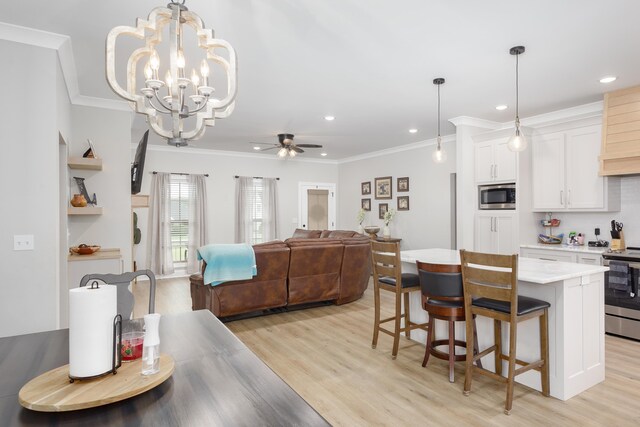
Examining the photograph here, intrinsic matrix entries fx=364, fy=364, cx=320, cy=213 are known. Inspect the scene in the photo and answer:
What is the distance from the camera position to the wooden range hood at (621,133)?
3.98 m

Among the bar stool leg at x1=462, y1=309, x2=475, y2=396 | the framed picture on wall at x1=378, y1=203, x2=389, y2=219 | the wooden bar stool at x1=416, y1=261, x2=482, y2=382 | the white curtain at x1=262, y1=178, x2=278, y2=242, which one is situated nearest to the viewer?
the bar stool leg at x1=462, y1=309, x2=475, y2=396

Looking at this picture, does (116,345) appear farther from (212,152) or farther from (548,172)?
(212,152)

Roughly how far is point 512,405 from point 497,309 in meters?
0.66

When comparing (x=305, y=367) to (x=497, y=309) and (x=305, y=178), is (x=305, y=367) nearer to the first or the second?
(x=497, y=309)

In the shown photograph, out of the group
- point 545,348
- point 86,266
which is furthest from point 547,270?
point 86,266

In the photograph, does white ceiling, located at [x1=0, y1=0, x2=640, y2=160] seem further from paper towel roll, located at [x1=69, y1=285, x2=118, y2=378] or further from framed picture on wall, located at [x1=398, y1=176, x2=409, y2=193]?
framed picture on wall, located at [x1=398, y1=176, x2=409, y2=193]

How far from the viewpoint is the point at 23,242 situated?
2805 millimetres

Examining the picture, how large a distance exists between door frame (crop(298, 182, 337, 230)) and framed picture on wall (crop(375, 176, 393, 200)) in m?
1.64

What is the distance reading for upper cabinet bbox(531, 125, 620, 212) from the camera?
440 centimetres

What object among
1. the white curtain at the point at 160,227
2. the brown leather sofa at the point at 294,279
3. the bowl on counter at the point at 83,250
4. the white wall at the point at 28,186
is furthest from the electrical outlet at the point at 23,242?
the white curtain at the point at 160,227

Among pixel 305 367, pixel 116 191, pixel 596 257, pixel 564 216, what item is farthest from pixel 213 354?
pixel 564 216

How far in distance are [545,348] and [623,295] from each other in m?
2.03

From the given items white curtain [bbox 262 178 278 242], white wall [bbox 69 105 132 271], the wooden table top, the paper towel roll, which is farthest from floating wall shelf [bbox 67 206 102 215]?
white curtain [bbox 262 178 278 242]

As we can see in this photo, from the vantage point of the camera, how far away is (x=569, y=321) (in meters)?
2.56
